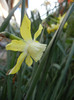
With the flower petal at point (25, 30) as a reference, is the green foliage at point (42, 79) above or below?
below

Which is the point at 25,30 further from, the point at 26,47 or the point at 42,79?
the point at 42,79

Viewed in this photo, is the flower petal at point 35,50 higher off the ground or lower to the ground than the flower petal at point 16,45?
lower

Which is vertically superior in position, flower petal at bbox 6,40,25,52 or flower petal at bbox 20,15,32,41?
flower petal at bbox 20,15,32,41

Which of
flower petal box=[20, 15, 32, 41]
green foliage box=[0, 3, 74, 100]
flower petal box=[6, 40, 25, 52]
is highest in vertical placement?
flower petal box=[20, 15, 32, 41]

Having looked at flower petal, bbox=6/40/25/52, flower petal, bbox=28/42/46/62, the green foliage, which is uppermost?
flower petal, bbox=6/40/25/52

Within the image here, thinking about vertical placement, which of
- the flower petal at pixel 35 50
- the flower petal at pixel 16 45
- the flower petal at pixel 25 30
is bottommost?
the flower petal at pixel 35 50

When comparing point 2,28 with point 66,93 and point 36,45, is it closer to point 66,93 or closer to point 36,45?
point 36,45

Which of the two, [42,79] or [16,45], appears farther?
[42,79]

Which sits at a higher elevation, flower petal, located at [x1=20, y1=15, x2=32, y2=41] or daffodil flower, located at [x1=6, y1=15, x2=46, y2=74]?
flower petal, located at [x1=20, y1=15, x2=32, y2=41]

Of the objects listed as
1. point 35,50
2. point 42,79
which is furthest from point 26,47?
point 42,79

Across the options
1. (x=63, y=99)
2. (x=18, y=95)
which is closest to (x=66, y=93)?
(x=63, y=99)

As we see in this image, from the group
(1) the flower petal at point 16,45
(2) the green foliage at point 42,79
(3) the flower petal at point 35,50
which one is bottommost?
(2) the green foliage at point 42,79
